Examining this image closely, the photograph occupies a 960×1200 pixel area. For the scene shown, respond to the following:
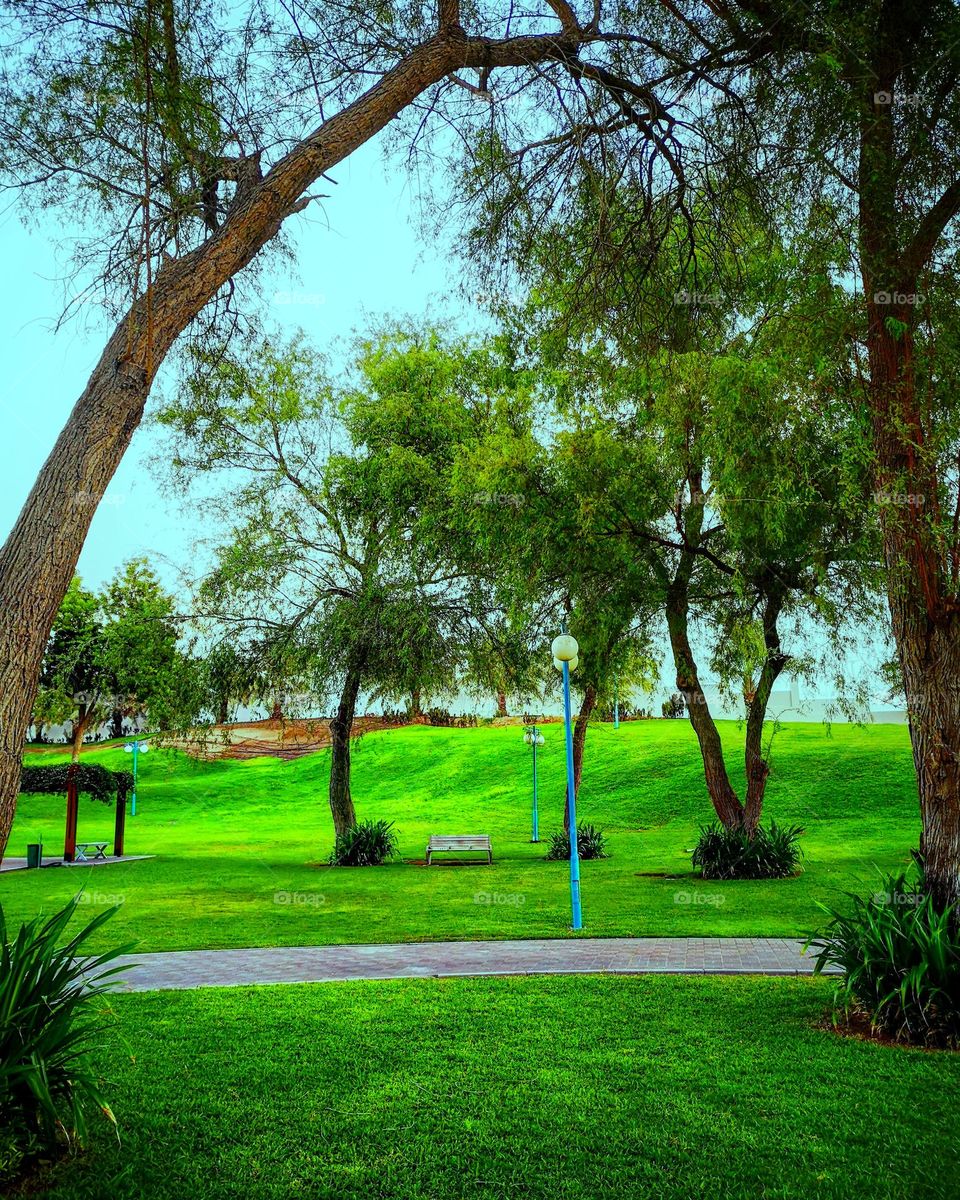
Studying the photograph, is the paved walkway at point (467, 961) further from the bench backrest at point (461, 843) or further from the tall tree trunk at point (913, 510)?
the bench backrest at point (461, 843)

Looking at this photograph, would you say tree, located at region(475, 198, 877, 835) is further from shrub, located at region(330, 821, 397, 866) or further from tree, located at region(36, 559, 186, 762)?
tree, located at region(36, 559, 186, 762)

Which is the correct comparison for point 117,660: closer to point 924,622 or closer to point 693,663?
point 693,663

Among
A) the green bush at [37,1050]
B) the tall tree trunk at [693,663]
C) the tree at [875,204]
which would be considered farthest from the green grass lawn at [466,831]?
the green bush at [37,1050]

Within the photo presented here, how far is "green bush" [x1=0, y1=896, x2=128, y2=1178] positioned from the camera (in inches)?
157

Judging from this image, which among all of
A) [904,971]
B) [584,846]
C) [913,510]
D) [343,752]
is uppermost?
[913,510]

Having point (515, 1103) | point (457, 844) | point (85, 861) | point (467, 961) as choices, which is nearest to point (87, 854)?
point (85, 861)

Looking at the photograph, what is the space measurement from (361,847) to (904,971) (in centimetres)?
1632

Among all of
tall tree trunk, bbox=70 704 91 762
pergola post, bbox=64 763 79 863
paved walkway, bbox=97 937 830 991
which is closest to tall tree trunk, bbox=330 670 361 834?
pergola post, bbox=64 763 79 863

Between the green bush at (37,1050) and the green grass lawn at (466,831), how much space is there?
22.7 feet

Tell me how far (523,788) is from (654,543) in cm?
2393

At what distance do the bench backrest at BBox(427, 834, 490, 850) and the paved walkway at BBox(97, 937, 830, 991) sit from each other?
34.1ft

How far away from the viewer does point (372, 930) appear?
11.9m

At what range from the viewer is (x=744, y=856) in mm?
17312

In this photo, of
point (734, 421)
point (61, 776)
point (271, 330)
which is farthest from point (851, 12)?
point (61, 776)
